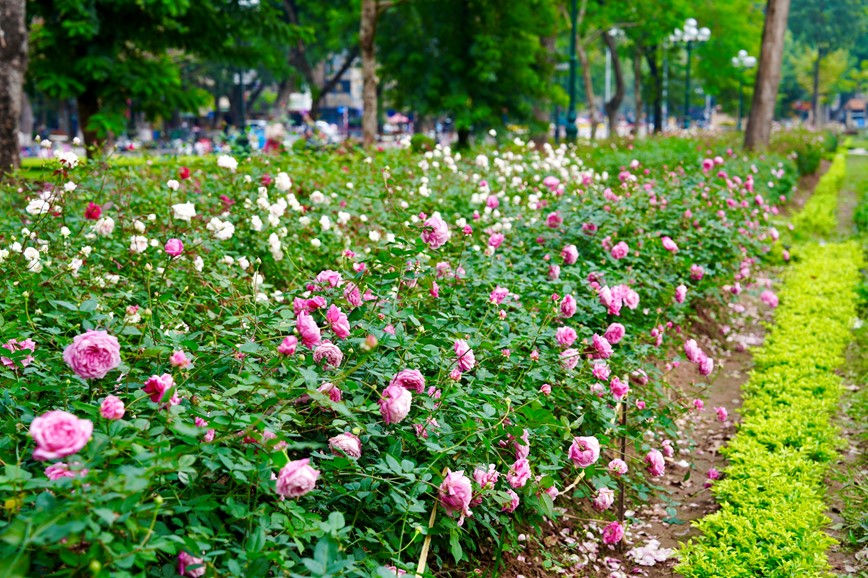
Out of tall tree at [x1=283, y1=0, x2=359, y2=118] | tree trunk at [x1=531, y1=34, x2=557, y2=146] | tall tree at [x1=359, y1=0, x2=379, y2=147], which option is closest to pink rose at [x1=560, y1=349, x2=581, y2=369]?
tall tree at [x1=359, y1=0, x2=379, y2=147]

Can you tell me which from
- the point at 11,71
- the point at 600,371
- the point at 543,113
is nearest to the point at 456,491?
the point at 600,371

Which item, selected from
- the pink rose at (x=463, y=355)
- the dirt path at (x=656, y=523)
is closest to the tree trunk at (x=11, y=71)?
the dirt path at (x=656, y=523)

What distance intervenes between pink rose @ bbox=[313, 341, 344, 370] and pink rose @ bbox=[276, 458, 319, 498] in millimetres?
611

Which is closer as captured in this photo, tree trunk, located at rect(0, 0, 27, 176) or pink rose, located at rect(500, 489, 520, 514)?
pink rose, located at rect(500, 489, 520, 514)

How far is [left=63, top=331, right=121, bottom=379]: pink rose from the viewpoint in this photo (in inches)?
85.9

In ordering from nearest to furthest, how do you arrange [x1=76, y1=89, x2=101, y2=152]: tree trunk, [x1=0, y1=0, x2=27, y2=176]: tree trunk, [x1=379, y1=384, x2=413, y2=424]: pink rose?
[x1=379, y1=384, x2=413, y2=424]: pink rose → [x1=0, y1=0, x2=27, y2=176]: tree trunk → [x1=76, y1=89, x2=101, y2=152]: tree trunk

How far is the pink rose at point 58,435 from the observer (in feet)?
5.92

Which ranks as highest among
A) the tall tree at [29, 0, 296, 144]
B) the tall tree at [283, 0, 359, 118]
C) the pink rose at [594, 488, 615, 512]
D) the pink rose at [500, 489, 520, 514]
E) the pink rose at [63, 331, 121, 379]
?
the tall tree at [283, 0, 359, 118]

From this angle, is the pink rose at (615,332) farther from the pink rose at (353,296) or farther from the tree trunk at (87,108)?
the tree trunk at (87,108)

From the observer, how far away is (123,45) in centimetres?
1638

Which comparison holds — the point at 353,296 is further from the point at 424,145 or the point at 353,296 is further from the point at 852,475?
the point at 424,145

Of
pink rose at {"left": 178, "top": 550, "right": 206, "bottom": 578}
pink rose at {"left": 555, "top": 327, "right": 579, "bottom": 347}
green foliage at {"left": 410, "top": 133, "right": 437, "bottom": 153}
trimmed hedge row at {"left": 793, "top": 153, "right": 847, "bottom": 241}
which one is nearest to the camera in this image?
pink rose at {"left": 178, "top": 550, "right": 206, "bottom": 578}

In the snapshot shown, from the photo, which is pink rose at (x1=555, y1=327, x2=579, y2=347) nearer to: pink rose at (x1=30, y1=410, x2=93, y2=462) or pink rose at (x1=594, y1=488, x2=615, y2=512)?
pink rose at (x1=594, y1=488, x2=615, y2=512)

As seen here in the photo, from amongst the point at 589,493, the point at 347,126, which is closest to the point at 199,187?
the point at 589,493
